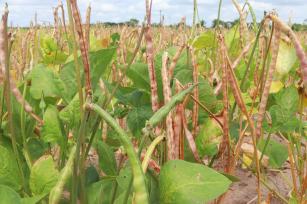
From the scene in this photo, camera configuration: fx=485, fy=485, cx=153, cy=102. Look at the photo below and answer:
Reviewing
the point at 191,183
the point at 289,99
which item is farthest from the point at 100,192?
the point at 289,99

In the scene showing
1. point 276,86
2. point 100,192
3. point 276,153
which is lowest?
point 276,153

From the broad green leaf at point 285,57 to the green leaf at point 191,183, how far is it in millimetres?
526

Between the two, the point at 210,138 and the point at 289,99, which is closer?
the point at 210,138

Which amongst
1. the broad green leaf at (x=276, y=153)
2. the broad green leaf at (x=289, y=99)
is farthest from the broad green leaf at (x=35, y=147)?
the broad green leaf at (x=276, y=153)

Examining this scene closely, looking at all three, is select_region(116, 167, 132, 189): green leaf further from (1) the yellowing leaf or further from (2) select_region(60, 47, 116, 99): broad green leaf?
(1) the yellowing leaf

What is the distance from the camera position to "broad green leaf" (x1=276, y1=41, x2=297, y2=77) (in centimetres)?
101

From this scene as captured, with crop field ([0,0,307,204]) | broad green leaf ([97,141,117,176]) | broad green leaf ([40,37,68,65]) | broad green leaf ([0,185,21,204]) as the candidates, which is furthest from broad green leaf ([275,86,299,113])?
broad green leaf ([0,185,21,204])

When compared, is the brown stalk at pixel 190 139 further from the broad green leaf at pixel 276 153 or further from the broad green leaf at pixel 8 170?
the broad green leaf at pixel 276 153

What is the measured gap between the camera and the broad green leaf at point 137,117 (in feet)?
2.77

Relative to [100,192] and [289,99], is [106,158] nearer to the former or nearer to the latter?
[100,192]

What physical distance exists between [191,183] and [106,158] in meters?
0.23

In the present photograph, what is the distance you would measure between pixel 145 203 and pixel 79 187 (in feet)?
0.98

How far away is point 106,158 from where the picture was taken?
77 cm

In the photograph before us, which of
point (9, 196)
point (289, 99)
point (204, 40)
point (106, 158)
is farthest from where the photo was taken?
point (204, 40)
